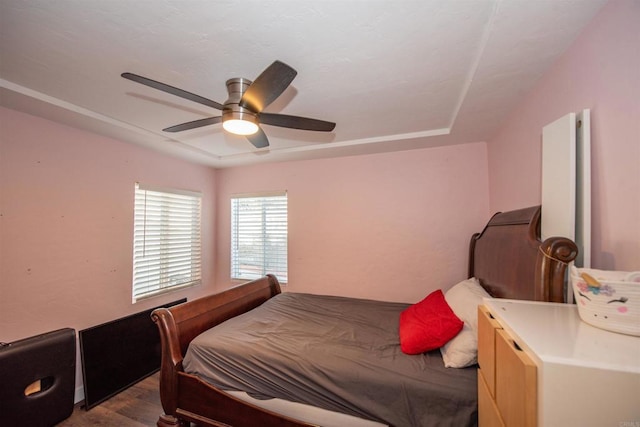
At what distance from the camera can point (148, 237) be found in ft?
9.24

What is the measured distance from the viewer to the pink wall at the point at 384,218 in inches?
105

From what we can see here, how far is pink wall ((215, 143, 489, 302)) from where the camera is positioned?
2668 mm

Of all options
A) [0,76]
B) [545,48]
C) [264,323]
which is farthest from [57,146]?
[545,48]

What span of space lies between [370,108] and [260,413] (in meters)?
2.30

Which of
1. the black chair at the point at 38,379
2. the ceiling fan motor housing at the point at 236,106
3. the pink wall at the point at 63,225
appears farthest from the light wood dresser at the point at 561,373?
the pink wall at the point at 63,225

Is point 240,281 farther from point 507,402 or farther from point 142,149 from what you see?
point 507,402

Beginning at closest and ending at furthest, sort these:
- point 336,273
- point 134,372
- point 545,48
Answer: point 545,48, point 134,372, point 336,273

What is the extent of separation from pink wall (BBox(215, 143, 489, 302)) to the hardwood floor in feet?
5.81

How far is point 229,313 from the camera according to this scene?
221cm

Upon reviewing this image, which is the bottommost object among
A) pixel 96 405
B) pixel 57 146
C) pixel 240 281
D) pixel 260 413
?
pixel 96 405

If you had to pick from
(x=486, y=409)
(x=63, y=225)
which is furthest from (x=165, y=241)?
(x=486, y=409)

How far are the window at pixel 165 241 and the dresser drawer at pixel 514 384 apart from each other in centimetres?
323

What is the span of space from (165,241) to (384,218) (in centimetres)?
271

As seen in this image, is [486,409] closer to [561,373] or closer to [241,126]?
[561,373]
